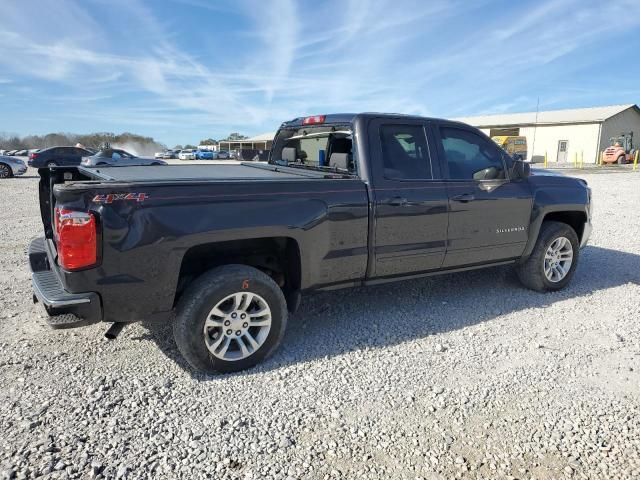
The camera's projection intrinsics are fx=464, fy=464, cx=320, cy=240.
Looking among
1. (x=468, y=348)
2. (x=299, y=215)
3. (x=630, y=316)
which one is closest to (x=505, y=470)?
(x=468, y=348)

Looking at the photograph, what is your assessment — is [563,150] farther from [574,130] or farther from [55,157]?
[55,157]

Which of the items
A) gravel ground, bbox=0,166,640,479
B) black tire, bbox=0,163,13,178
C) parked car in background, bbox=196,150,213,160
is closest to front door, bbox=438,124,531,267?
gravel ground, bbox=0,166,640,479

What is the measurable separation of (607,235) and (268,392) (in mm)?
7651

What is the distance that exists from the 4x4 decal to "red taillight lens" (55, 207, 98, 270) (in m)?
0.11

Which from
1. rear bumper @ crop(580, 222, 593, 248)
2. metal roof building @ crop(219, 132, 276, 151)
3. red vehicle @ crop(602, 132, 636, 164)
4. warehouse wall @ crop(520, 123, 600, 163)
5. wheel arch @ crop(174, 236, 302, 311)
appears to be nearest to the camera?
wheel arch @ crop(174, 236, 302, 311)

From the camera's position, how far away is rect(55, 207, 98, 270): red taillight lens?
2787 millimetres

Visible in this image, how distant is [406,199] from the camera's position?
3963 millimetres

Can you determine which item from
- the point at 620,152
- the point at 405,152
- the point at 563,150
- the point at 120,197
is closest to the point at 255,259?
the point at 120,197

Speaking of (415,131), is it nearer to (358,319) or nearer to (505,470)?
(358,319)

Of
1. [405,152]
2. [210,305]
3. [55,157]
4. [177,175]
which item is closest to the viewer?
[210,305]

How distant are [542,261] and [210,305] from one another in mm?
3702

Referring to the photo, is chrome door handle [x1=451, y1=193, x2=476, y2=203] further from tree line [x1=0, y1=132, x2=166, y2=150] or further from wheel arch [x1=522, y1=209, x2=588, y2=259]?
tree line [x1=0, y1=132, x2=166, y2=150]

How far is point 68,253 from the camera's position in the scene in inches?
111

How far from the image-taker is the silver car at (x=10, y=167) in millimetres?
20281
